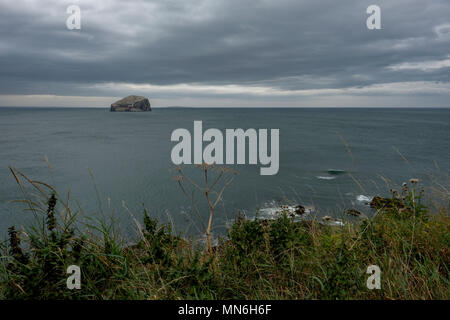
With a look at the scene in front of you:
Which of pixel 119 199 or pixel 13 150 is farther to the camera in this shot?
pixel 13 150

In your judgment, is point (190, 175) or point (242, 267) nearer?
point (242, 267)

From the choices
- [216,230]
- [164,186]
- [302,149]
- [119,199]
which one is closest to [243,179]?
[164,186]

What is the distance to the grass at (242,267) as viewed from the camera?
10.6 ft

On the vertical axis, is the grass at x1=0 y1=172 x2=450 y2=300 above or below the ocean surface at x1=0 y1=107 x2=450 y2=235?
above

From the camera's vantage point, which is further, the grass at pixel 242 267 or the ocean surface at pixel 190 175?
the ocean surface at pixel 190 175

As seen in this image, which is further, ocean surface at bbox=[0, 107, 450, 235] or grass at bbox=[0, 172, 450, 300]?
ocean surface at bbox=[0, 107, 450, 235]

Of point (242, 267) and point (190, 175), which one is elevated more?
point (242, 267)

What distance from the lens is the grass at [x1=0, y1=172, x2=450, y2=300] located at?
10.6ft

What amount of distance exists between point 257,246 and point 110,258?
2135mm

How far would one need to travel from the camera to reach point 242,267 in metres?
3.97

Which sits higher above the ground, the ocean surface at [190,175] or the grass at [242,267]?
the grass at [242,267]
